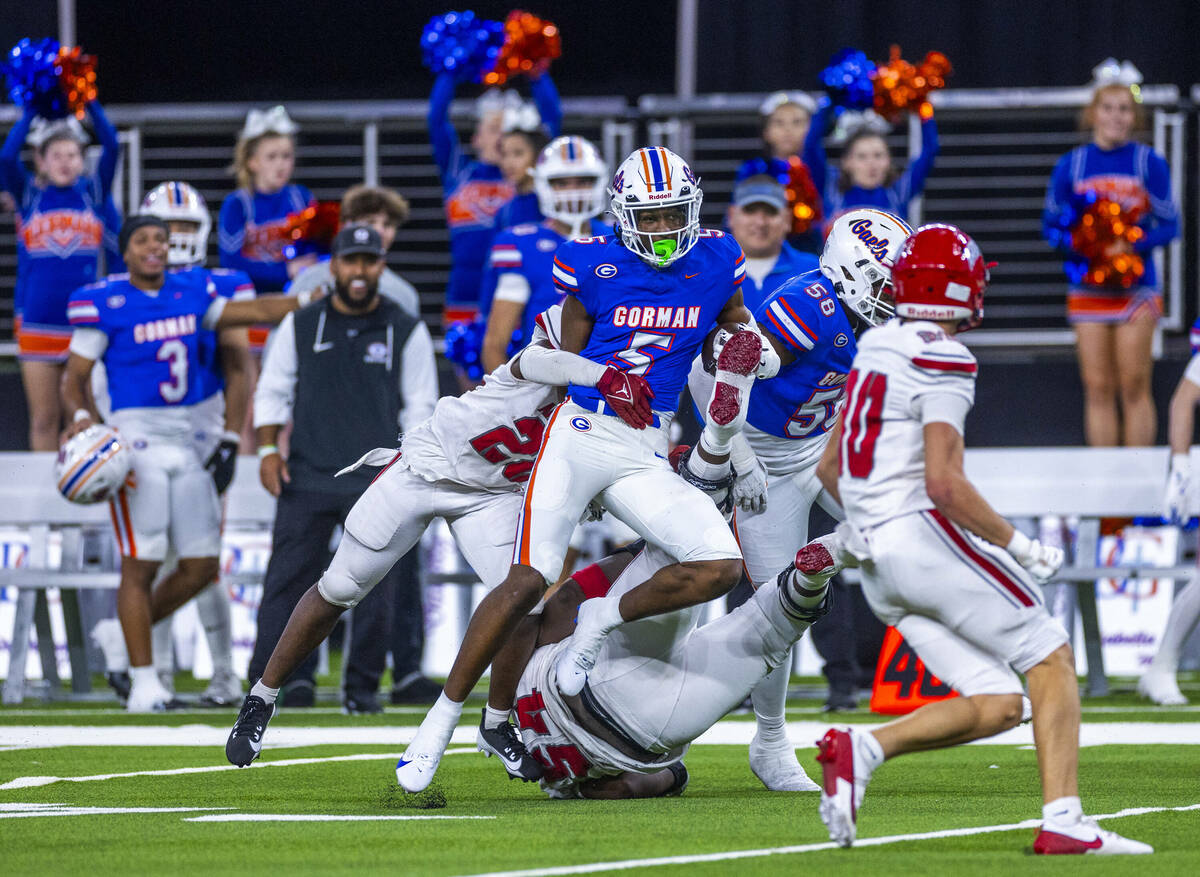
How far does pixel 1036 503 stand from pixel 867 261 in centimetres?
357

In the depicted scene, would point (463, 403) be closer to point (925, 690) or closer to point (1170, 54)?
point (925, 690)

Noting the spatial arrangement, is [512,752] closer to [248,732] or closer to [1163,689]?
[248,732]

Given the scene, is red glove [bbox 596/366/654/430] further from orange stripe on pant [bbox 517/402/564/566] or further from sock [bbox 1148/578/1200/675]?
sock [bbox 1148/578/1200/675]

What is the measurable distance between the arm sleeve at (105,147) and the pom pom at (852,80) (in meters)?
4.15

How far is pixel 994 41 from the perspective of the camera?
1277cm

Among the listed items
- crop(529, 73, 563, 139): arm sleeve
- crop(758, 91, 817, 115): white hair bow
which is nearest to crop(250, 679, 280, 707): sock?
crop(529, 73, 563, 139): arm sleeve

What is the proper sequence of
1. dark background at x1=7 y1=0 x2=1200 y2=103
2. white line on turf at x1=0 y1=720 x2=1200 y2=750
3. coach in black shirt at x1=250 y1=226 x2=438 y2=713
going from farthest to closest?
1. dark background at x1=7 y1=0 x2=1200 y2=103
2. coach in black shirt at x1=250 y1=226 x2=438 y2=713
3. white line on turf at x1=0 y1=720 x2=1200 y2=750

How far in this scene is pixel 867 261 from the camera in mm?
6238

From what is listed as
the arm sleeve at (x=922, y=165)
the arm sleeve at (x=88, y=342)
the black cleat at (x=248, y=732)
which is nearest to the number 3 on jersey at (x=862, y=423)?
the black cleat at (x=248, y=732)

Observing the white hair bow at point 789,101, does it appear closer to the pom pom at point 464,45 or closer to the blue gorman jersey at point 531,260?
the pom pom at point 464,45

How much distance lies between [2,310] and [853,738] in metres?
11.0

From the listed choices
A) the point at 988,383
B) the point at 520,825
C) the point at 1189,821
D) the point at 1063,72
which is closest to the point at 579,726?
the point at 520,825

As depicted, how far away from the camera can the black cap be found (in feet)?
27.8

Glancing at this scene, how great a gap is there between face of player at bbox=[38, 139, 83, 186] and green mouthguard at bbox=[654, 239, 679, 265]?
616 centimetres
